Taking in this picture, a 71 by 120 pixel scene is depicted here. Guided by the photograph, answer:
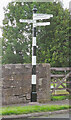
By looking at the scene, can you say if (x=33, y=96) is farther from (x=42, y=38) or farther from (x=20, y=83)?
(x=42, y=38)

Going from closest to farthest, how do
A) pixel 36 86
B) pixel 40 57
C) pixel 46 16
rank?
1. pixel 46 16
2. pixel 36 86
3. pixel 40 57

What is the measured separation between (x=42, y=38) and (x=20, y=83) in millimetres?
10036

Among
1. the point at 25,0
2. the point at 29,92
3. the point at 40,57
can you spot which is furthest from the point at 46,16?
the point at 25,0

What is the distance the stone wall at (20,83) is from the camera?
43.0ft

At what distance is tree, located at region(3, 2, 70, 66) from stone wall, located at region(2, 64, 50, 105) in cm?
789

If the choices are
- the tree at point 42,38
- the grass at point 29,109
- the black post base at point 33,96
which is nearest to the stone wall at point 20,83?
the black post base at point 33,96

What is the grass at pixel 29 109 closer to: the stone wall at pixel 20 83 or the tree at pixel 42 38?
the stone wall at pixel 20 83

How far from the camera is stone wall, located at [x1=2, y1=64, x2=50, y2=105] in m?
13.1

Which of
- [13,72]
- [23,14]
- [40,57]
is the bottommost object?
[40,57]

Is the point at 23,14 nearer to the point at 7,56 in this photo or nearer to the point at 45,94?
the point at 7,56

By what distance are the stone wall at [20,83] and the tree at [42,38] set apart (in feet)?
25.9

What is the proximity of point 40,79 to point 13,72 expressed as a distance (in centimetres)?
148

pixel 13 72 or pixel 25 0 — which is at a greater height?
pixel 25 0

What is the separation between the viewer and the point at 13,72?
13320 mm
